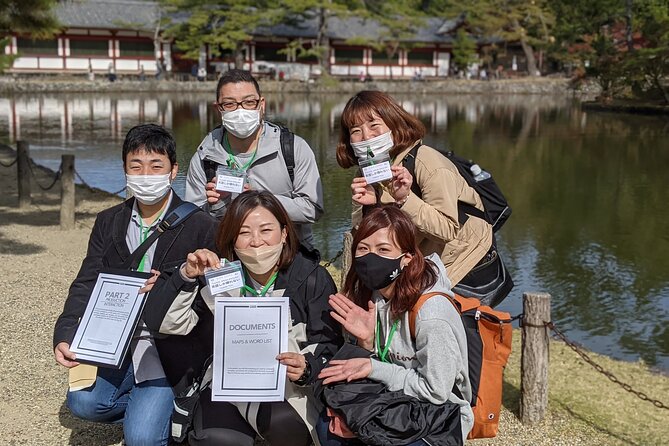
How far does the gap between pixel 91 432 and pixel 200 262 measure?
4.45 feet

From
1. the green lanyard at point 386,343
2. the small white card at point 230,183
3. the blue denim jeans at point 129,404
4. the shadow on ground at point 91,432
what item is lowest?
the shadow on ground at point 91,432

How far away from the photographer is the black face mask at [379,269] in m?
2.82

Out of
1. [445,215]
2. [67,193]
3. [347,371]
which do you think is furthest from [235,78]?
[67,193]

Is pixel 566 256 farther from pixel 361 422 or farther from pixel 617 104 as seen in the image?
pixel 617 104

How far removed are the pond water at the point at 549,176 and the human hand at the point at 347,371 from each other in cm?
233

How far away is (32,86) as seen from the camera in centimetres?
3575

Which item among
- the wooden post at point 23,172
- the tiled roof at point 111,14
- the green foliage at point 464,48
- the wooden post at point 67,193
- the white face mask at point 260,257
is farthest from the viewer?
the green foliage at point 464,48

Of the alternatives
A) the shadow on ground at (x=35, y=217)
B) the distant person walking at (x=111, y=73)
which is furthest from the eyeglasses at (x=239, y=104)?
the distant person walking at (x=111, y=73)

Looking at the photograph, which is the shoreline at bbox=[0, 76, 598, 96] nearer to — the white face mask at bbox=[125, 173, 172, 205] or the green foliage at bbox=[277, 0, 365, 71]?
the green foliage at bbox=[277, 0, 365, 71]

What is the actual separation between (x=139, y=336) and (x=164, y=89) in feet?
117

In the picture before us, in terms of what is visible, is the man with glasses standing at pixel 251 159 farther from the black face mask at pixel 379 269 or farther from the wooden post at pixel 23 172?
the wooden post at pixel 23 172

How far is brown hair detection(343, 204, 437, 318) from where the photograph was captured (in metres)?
2.81

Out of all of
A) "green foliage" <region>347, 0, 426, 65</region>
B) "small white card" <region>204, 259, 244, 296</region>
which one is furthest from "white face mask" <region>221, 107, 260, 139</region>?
"green foliage" <region>347, 0, 426, 65</region>

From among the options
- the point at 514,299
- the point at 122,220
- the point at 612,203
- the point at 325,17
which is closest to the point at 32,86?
the point at 325,17
